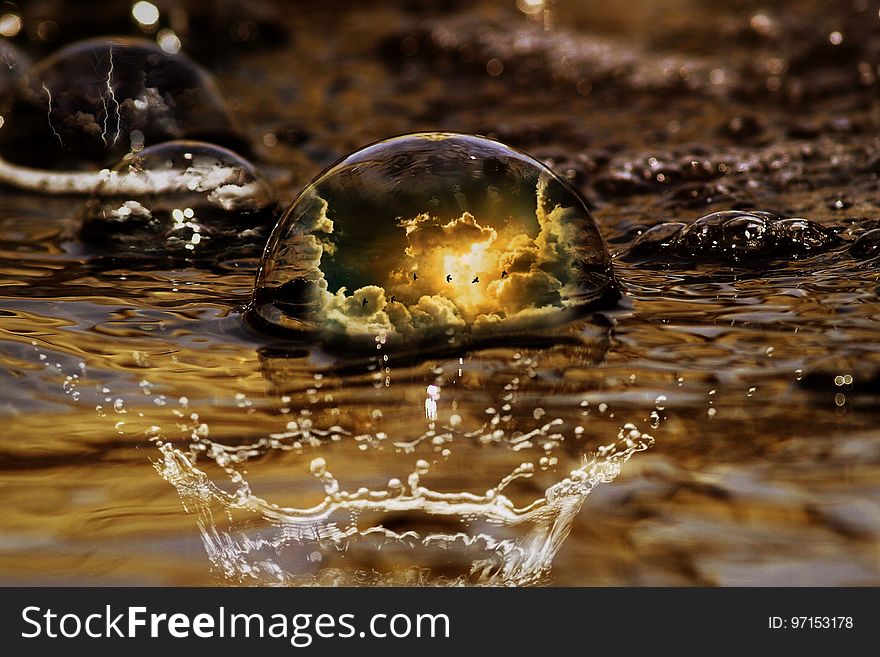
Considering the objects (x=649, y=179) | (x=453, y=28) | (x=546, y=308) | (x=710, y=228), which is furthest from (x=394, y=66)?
(x=546, y=308)

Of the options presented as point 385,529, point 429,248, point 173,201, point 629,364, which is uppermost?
point 173,201

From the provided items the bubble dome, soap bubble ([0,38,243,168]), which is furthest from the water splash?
soap bubble ([0,38,243,168])

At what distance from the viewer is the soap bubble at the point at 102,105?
12.0 ft

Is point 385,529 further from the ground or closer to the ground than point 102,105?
closer to the ground

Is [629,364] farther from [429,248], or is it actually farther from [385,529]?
[385,529]

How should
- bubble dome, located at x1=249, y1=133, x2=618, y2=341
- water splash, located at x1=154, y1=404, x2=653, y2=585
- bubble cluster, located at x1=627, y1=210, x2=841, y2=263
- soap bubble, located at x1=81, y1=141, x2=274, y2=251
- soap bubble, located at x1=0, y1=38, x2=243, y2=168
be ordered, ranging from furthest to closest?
soap bubble, located at x1=0, y1=38, x2=243, y2=168
soap bubble, located at x1=81, y1=141, x2=274, y2=251
bubble cluster, located at x1=627, y1=210, x2=841, y2=263
bubble dome, located at x1=249, y1=133, x2=618, y2=341
water splash, located at x1=154, y1=404, x2=653, y2=585

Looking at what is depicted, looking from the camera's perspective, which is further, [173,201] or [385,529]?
[173,201]

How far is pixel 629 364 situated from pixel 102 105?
7.38ft

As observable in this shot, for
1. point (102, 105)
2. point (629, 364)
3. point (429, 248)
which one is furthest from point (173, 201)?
point (629, 364)

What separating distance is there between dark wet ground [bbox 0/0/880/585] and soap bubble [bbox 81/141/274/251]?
0.39 feet

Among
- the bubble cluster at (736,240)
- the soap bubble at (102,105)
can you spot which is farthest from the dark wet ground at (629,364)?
the soap bubble at (102,105)

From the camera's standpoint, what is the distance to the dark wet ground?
168 cm

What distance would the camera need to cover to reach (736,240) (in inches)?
110

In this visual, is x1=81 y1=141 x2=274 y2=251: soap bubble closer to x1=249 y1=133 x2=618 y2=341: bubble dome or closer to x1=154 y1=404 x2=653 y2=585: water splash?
x1=249 y1=133 x2=618 y2=341: bubble dome
